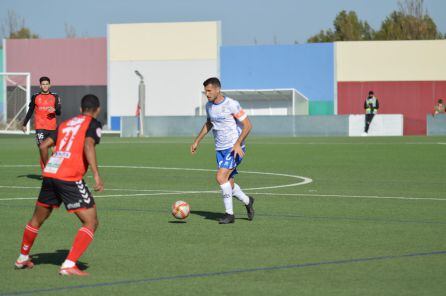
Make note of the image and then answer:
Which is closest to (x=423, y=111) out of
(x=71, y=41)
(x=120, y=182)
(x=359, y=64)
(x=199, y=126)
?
(x=359, y=64)

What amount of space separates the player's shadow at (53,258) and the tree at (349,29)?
8691cm

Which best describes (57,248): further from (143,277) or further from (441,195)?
(441,195)

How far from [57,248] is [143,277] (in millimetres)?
2149

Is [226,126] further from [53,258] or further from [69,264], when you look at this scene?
[69,264]

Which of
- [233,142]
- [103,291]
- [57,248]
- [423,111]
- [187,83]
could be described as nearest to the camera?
[103,291]

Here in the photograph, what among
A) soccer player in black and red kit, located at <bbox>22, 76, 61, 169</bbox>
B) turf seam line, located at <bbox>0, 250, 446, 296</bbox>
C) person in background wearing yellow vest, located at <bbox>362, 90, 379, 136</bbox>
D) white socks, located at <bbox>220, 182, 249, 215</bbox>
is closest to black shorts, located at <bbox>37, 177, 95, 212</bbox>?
turf seam line, located at <bbox>0, 250, 446, 296</bbox>

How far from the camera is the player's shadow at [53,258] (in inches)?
379

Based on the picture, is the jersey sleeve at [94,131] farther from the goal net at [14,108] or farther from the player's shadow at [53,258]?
the goal net at [14,108]

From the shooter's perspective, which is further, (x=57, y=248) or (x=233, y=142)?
(x=233, y=142)

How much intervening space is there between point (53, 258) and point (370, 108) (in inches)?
1432

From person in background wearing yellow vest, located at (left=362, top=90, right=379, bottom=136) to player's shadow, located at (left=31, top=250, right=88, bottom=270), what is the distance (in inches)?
1391

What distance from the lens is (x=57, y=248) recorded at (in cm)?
1073

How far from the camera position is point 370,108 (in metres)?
45.3

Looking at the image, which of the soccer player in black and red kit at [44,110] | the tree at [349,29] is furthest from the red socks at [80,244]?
the tree at [349,29]
